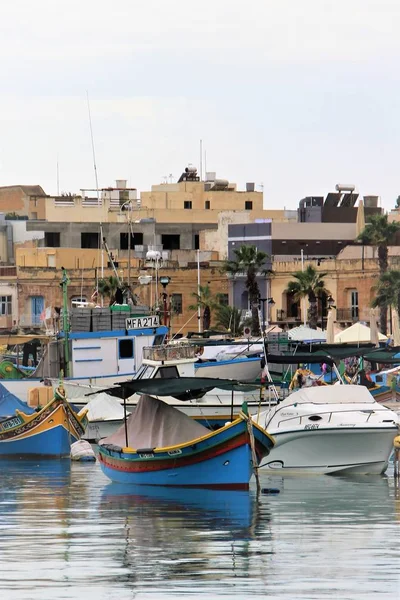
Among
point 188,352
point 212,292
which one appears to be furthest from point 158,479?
point 212,292

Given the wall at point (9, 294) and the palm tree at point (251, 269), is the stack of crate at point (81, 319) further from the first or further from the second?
the wall at point (9, 294)

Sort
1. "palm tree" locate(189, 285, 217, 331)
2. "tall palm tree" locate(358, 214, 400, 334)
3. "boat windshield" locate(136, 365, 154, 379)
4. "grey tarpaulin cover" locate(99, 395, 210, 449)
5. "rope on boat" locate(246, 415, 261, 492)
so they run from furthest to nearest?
"palm tree" locate(189, 285, 217, 331)
"tall palm tree" locate(358, 214, 400, 334)
"boat windshield" locate(136, 365, 154, 379)
"grey tarpaulin cover" locate(99, 395, 210, 449)
"rope on boat" locate(246, 415, 261, 492)

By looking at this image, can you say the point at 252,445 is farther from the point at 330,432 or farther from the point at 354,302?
the point at 354,302

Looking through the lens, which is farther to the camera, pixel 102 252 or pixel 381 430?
pixel 102 252

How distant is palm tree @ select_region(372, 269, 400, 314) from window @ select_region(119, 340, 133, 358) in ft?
98.0

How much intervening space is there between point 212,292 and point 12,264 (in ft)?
47.6

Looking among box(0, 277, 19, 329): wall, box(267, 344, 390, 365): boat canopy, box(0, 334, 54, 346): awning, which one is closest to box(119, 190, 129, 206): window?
box(0, 277, 19, 329): wall

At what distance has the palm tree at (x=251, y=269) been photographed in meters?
86.4

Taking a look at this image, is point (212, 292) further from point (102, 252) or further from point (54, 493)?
point (54, 493)

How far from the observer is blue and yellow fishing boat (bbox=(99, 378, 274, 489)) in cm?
3278

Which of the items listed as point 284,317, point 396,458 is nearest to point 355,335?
point 284,317

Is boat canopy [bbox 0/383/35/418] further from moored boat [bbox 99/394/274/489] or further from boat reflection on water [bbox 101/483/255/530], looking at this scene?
boat reflection on water [bbox 101/483/255/530]

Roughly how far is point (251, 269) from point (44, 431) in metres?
44.9

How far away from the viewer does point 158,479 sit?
34.3 meters
